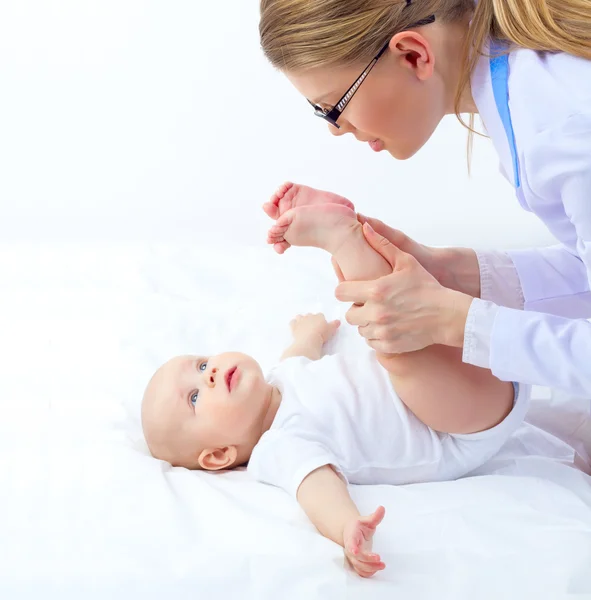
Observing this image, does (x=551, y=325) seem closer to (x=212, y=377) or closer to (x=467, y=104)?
(x=467, y=104)

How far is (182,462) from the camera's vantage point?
1754mm

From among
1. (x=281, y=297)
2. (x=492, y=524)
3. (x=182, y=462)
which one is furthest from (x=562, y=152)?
(x=281, y=297)

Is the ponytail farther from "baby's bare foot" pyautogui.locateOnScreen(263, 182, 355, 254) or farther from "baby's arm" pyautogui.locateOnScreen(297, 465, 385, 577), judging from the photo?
"baby's arm" pyautogui.locateOnScreen(297, 465, 385, 577)

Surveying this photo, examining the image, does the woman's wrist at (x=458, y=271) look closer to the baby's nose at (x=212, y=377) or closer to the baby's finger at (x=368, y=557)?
the baby's nose at (x=212, y=377)

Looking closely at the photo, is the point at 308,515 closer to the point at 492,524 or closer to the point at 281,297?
the point at 492,524

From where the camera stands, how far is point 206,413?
1.75m

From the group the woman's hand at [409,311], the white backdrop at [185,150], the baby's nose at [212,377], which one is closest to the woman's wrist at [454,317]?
the woman's hand at [409,311]

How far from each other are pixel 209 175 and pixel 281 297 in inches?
50.4

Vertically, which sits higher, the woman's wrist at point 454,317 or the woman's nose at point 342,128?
the woman's nose at point 342,128

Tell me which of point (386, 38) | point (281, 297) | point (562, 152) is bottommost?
point (281, 297)

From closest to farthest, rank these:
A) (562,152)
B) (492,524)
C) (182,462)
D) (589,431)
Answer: (562,152) < (492,524) < (182,462) < (589,431)

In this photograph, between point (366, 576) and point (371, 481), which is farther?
point (371, 481)

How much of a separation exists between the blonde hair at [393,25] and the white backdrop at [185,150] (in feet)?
6.28

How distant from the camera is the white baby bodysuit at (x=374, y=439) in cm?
164
